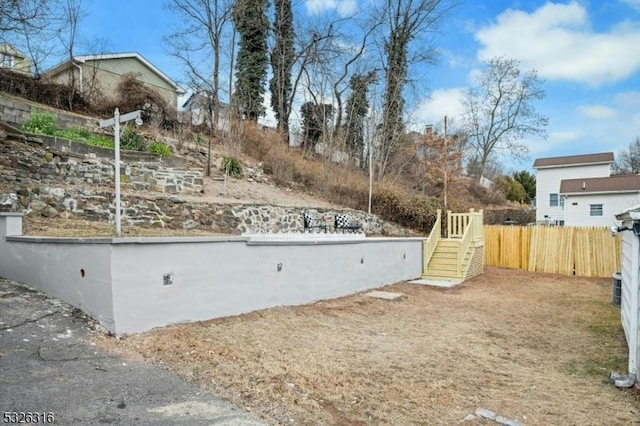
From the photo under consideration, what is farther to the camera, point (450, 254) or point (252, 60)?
point (252, 60)

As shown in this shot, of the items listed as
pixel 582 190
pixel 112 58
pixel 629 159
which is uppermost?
pixel 112 58

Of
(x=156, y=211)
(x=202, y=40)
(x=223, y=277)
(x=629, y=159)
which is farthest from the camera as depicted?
(x=629, y=159)

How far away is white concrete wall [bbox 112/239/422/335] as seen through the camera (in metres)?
4.55

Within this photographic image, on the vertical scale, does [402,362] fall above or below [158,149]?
below

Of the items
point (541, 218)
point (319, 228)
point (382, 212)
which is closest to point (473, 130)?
point (541, 218)

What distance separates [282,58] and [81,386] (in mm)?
21705

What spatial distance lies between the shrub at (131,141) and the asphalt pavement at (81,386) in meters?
7.78

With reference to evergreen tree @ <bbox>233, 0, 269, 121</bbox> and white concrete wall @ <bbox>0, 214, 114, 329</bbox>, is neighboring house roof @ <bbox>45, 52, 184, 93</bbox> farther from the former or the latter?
white concrete wall @ <bbox>0, 214, 114, 329</bbox>

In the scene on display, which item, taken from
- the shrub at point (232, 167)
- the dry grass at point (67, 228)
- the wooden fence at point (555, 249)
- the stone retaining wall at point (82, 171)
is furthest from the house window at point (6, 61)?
the wooden fence at point (555, 249)

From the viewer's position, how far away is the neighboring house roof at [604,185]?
66.1ft

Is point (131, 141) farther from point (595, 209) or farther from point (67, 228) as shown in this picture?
point (595, 209)

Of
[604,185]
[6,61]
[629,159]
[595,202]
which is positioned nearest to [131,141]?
[6,61]

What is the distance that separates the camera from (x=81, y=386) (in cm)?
322

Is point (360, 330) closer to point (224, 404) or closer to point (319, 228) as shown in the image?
point (224, 404)
